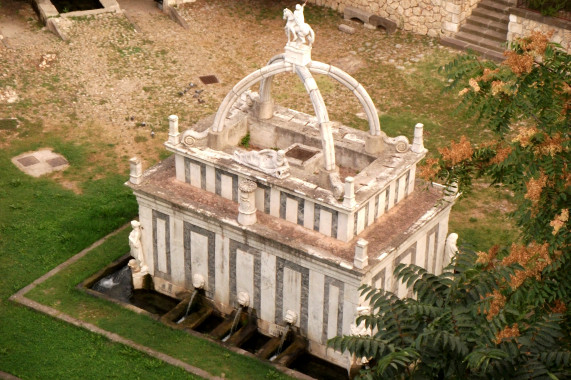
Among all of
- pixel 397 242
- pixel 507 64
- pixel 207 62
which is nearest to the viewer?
pixel 507 64

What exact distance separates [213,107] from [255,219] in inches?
388

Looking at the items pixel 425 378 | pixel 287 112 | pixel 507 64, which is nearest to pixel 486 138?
pixel 287 112

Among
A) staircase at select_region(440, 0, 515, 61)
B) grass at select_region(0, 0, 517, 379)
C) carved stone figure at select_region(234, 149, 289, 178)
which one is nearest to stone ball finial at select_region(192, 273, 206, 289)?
grass at select_region(0, 0, 517, 379)

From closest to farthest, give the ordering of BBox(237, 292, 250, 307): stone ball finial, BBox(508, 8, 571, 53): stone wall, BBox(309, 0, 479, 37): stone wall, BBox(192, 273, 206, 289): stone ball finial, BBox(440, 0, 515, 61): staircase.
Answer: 1. BBox(237, 292, 250, 307): stone ball finial
2. BBox(192, 273, 206, 289): stone ball finial
3. BBox(508, 8, 571, 53): stone wall
4. BBox(440, 0, 515, 61): staircase
5. BBox(309, 0, 479, 37): stone wall

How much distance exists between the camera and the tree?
47.7 feet

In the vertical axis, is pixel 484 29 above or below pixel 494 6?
below

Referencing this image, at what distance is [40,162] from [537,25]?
50.4ft

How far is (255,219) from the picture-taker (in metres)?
22.2

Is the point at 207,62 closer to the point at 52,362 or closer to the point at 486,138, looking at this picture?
the point at 486,138

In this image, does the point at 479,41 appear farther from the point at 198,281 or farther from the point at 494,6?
the point at 198,281

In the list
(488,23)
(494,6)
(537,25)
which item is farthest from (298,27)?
(494,6)

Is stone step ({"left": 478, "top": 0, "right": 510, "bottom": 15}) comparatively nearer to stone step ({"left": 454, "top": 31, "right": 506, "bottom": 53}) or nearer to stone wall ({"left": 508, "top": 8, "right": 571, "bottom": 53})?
stone wall ({"left": 508, "top": 8, "right": 571, "bottom": 53})

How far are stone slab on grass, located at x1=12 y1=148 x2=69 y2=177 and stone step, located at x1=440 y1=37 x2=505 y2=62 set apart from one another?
12845 millimetres

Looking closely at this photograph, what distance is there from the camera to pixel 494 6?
34.6 metres
